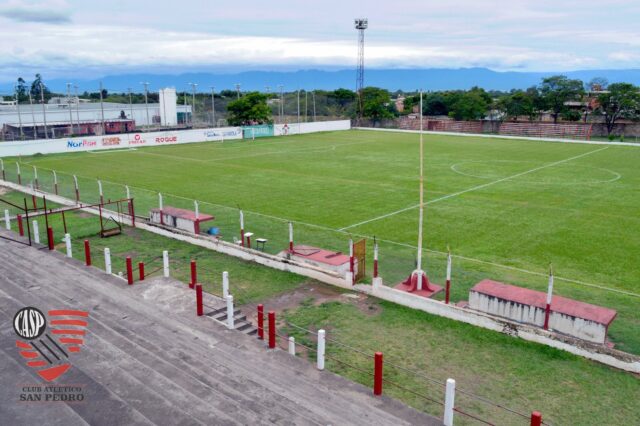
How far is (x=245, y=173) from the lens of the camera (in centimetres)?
3869

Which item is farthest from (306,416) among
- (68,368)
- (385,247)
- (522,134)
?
(522,134)

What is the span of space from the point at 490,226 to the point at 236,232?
11.0 meters

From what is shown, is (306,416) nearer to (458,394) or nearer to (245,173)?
(458,394)

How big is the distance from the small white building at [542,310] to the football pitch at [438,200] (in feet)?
3.48

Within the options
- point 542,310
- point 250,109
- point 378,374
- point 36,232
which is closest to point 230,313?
point 378,374

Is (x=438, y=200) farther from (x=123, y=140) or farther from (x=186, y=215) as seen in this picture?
(x=123, y=140)

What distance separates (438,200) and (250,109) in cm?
4566

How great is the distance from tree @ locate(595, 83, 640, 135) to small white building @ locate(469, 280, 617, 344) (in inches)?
2566

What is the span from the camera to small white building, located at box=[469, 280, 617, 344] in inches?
500

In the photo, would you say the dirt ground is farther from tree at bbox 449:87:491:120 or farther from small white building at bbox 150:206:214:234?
tree at bbox 449:87:491:120

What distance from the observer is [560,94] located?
7694 cm

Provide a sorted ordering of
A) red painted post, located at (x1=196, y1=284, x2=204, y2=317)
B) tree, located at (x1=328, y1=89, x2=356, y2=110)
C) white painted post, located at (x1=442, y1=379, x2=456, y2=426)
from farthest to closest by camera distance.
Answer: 1. tree, located at (x1=328, y1=89, x2=356, y2=110)
2. red painted post, located at (x1=196, y1=284, x2=204, y2=317)
3. white painted post, located at (x1=442, y1=379, x2=456, y2=426)

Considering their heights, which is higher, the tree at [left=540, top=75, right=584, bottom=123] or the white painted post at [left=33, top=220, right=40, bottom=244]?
the tree at [left=540, top=75, right=584, bottom=123]

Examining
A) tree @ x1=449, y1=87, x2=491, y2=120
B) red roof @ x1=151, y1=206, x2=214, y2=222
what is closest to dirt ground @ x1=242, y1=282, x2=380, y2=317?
red roof @ x1=151, y1=206, x2=214, y2=222
